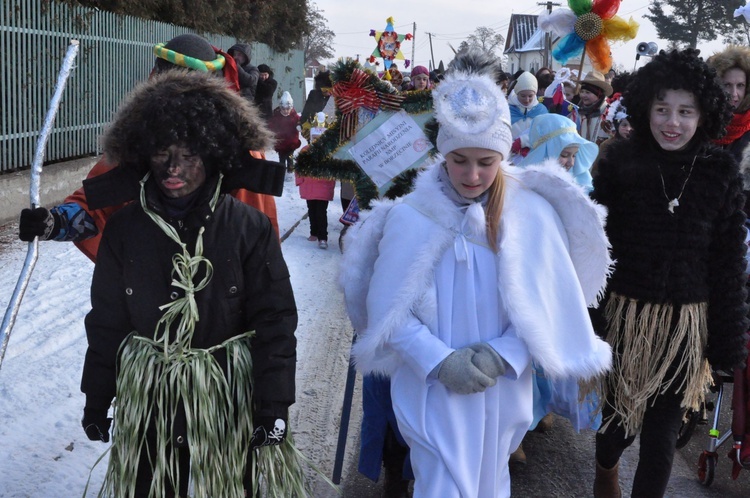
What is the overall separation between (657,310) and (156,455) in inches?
80.1

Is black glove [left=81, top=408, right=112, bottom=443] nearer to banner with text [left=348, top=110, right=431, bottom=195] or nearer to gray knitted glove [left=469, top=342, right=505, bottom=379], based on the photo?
gray knitted glove [left=469, top=342, right=505, bottom=379]

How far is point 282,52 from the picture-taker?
25.9m

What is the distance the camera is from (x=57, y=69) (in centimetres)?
953

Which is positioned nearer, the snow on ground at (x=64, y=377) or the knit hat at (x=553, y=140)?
the snow on ground at (x=64, y=377)

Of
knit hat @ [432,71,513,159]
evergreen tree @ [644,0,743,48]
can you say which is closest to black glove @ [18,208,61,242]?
knit hat @ [432,71,513,159]

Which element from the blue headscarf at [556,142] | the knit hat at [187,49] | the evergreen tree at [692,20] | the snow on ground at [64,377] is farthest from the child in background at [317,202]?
the evergreen tree at [692,20]

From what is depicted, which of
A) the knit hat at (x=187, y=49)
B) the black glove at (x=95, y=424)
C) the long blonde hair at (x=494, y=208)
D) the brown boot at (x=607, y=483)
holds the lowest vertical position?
the brown boot at (x=607, y=483)

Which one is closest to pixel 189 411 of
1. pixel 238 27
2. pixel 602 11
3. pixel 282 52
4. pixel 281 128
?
pixel 602 11

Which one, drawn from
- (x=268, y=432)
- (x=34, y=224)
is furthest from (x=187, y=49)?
(x=268, y=432)

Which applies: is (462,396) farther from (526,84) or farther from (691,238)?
(526,84)

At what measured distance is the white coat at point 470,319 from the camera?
256 centimetres

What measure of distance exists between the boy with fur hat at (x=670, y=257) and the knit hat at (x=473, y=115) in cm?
96

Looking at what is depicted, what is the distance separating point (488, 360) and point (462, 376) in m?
0.11

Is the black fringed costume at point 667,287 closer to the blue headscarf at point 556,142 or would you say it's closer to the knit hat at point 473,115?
the knit hat at point 473,115
